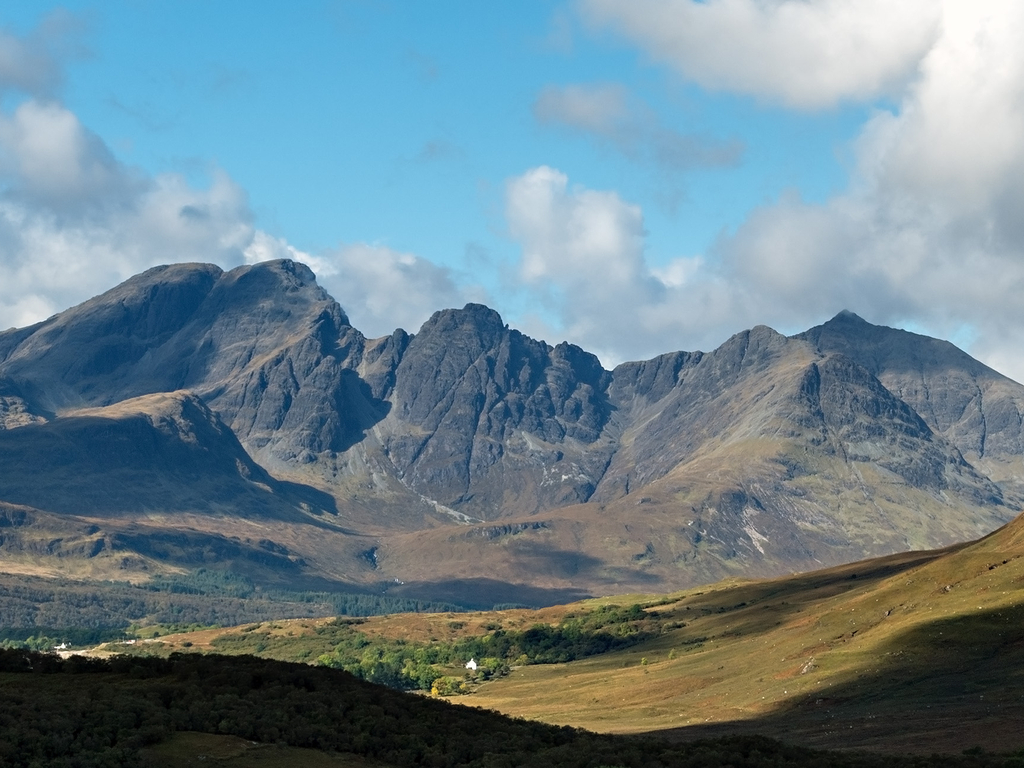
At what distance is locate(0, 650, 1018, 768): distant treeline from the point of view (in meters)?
66.1

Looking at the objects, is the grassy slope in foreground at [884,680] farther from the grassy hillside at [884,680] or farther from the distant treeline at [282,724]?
the distant treeline at [282,724]

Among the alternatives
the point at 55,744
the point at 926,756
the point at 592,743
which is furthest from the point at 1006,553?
the point at 55,744

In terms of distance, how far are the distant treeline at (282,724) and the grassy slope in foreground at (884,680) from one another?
2567 cm

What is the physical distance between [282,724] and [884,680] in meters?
78.6

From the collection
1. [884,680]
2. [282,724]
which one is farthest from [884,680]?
[282,724]

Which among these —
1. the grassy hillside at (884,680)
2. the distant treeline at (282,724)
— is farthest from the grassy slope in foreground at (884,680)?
the distant treeline at (282,724)

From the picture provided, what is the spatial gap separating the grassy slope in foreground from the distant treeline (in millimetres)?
25670

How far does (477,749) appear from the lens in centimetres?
7381

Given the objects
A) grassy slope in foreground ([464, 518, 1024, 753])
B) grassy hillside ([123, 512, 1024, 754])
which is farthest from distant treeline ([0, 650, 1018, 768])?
grassy slope in foreground ([464, 518, 1024, 753])

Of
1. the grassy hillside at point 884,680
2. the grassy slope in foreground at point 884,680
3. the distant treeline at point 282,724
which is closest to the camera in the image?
the distant treeline at point 282,724

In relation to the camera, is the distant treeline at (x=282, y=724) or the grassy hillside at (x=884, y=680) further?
the grassy hillside at (x=884, y=680)

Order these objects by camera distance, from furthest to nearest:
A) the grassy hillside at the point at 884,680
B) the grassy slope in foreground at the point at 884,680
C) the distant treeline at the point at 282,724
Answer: the grassy slope in foreground at the point at 884,680 → the grassy hillside at the point at 884,680 → the distant treeline at the point at 282,724

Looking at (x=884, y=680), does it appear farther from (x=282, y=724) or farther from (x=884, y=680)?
(x=282, y=724)

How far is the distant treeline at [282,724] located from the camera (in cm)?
6606
